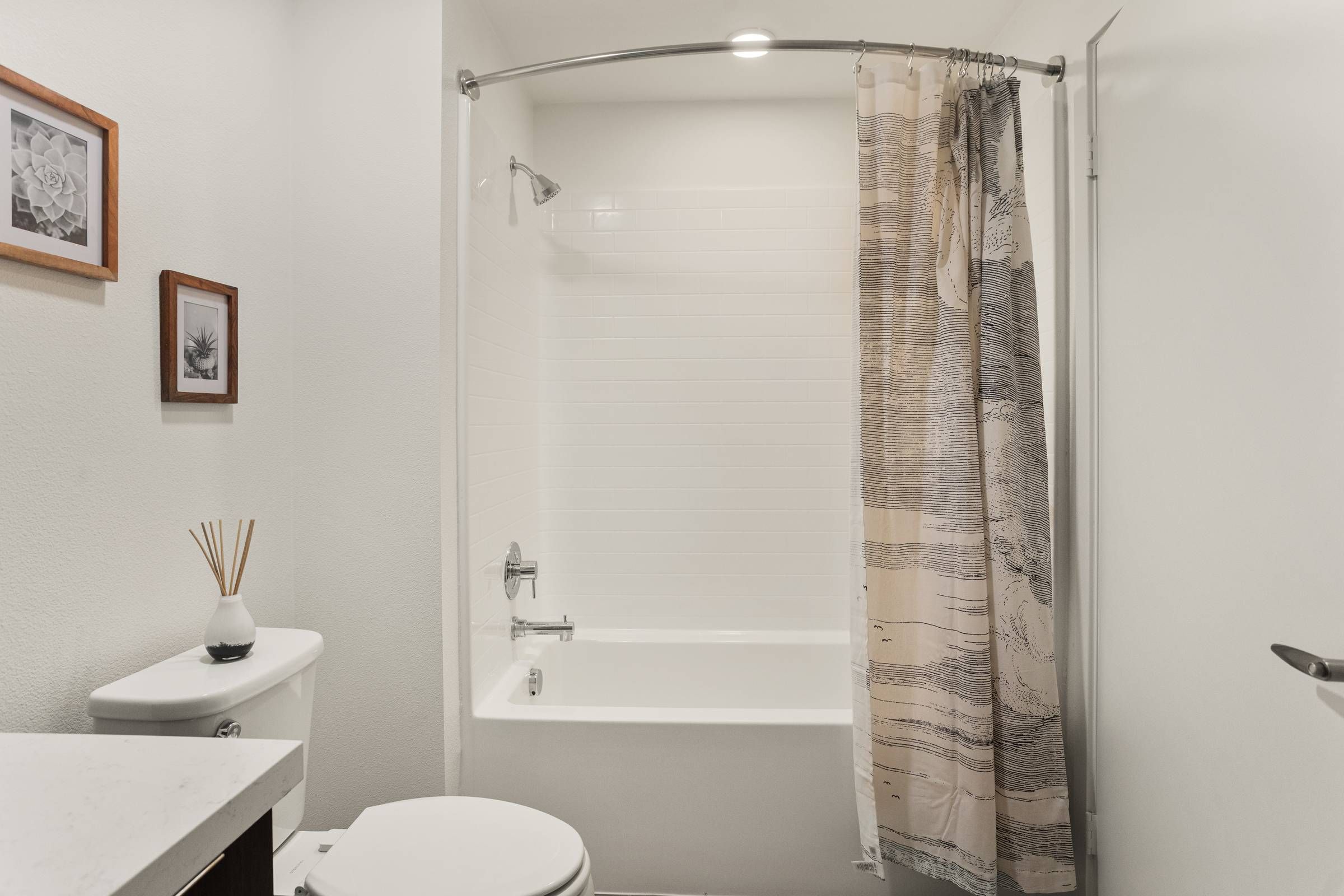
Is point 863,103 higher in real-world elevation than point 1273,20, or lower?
higher

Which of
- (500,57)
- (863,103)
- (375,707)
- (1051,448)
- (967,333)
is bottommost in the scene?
(375,707)

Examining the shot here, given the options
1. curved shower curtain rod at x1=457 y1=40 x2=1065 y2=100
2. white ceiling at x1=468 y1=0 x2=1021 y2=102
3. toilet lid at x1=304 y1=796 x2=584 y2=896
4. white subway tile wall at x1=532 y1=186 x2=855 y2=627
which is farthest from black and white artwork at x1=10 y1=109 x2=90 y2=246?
white subway tile wall at x1=532 y1=186 x2=855 y2=627

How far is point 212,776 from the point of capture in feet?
2.58

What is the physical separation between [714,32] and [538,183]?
0.72 metres

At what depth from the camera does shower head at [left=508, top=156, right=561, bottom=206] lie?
2.46 meters

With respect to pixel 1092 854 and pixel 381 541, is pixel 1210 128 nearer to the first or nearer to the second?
pixel 1092 854

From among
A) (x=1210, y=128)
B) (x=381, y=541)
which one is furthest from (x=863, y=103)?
(x=381, y=541)

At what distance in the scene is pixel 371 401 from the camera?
190 centimetres

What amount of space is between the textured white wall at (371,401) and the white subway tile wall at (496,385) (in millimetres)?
169

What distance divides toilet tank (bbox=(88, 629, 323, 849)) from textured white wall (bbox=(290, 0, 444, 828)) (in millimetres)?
348

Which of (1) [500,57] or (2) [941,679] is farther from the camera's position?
(1) [500,57]

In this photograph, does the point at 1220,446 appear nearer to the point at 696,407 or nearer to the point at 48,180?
the point at 696,407

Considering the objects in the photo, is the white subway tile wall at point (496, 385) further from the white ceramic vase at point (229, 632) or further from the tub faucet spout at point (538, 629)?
the white ceramic vase at point (229, 632)

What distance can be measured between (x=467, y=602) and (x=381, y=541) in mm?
279
